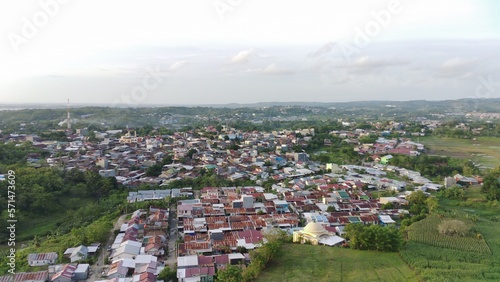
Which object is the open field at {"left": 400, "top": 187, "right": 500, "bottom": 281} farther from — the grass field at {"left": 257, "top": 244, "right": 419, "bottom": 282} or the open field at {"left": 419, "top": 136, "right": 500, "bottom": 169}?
the open field at {"left": 419, "top": 136, "right": 500, "bottom": 169}

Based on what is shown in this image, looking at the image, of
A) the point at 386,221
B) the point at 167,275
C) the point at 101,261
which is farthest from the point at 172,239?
the point at 386,221

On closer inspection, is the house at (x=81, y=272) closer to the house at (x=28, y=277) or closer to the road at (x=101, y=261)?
the road at (x=101, y=261)

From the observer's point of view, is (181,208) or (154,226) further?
(181,208)

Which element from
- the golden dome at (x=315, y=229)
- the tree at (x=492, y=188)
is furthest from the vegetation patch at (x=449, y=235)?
the tree at (x=492, y=188)

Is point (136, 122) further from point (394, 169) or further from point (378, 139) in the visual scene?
point (394, 169)

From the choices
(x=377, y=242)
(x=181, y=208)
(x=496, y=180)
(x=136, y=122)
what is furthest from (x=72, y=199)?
(x=136, y=122)

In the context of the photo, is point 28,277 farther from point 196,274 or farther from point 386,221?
point 386,221

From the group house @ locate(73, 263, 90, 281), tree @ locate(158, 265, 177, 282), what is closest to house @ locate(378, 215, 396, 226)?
tree @ locate(158, 265, 177, 282)

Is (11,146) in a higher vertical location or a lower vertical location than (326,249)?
higher
